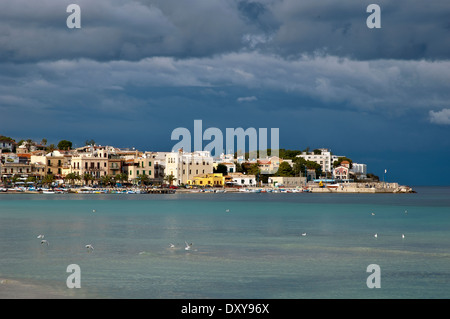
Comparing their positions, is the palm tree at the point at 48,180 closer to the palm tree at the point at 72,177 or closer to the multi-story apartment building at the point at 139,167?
the palm tree at the point at 72,177

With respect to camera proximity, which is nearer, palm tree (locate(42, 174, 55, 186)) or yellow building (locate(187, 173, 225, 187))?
palm tree (locate(42, 174, 55, 186))

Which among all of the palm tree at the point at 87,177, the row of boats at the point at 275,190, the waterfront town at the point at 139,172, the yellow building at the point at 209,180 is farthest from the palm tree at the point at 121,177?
the row of boats at the point at 275,190

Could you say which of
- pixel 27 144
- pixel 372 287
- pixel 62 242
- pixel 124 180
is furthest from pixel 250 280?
pixel 27 144

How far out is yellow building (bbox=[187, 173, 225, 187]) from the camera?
361 feet

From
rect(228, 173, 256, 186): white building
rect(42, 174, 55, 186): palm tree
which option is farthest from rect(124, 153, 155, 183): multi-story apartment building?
rect(228, 173, 256, 186): white building

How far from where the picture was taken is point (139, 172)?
104000 millimetres

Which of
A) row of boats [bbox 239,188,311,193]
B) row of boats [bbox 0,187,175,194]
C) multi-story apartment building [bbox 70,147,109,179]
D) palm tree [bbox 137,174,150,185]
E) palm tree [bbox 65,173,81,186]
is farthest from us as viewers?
row of boats [bbox 239,188,311,193]

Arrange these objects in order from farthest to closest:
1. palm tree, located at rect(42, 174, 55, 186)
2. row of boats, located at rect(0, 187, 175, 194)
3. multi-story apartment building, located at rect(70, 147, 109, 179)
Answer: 1. palm tree, located at rect(42, 174, 55, 186)
2. multi-story apartment building, located at rect(70, 147, 109, 179)
3. row of boats, located at rect(0, 187, 175, 194)

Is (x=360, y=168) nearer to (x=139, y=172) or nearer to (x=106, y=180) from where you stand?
(x=139, y=172)

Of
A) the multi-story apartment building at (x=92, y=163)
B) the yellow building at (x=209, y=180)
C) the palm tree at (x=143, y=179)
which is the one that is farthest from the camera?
the yellow building at (x=209, y=180)

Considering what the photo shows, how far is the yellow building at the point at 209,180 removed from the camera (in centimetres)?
11006

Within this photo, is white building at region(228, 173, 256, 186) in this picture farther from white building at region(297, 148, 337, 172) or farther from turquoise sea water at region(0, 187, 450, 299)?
turquoise sea water at region(0, 187, 450, 299)

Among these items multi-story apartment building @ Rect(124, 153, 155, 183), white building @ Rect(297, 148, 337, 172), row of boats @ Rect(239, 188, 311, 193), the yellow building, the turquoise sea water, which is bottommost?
the turquoise sea water
